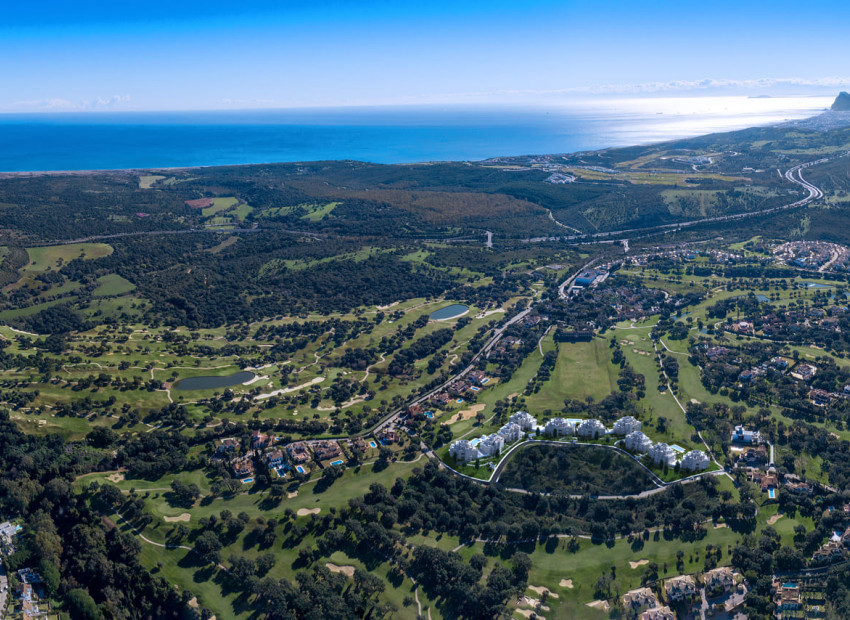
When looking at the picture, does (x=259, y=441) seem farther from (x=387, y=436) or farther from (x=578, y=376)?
(x=578, y=376)

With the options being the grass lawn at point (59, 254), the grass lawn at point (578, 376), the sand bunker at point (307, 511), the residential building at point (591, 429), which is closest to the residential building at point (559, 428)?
the residential building at point (591, 429)

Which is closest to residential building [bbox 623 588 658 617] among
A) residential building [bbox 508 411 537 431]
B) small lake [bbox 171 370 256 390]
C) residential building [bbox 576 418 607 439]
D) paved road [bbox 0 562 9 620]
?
residential building [bbox 576 418 607 439]

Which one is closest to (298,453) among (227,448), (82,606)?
(227,448)

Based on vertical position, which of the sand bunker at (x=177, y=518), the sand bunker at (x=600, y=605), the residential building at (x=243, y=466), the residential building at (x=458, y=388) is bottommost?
the sand bunker at (x=600, y=605)

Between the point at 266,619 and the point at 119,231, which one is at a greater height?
the point at 119,231

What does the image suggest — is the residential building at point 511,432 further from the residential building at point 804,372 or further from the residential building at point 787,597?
the residential building at point 804,372

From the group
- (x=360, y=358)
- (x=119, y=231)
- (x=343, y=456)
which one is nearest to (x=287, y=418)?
(x=343, y=456)

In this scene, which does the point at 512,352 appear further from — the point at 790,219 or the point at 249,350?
the point at 790,219
